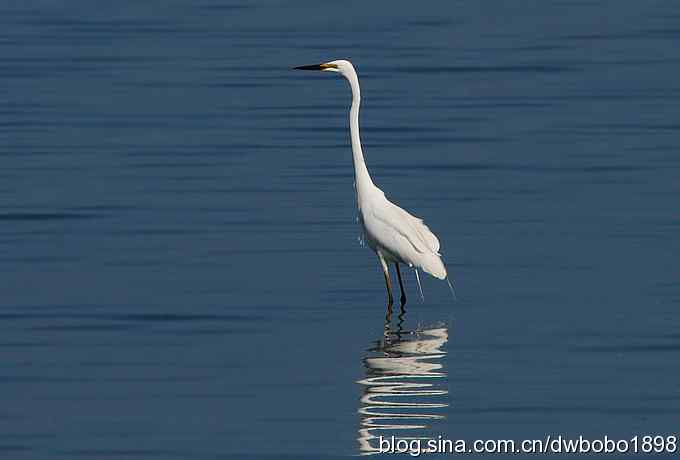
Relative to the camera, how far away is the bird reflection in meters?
9.32

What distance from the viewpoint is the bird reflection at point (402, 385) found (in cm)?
932

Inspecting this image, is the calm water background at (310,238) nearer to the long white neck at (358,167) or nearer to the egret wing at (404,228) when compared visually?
the egret wing at (404,228)

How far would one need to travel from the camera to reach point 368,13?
32812mm

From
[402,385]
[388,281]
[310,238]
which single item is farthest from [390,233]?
[402,385]

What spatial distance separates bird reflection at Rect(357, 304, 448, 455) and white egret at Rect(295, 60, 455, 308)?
60 cm

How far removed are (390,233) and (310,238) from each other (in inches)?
75.6

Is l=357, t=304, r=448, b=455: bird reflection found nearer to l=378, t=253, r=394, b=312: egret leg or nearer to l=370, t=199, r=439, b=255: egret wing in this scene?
l=378, t=253, r=394, b=312: egret leg

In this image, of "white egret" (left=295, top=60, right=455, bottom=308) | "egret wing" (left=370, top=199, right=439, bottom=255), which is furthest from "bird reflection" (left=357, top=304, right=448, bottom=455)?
"egret wing" (left=370, top=199, right=439, bottom=255)

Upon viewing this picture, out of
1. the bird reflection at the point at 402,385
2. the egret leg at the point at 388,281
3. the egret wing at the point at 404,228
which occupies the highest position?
the egret wing at the point at 404,228

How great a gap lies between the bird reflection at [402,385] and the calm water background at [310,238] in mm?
77

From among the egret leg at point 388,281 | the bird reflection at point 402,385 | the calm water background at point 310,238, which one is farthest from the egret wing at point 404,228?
the bird reflection at point 402,385

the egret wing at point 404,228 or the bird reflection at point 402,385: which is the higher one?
the egret wing at point 404,228

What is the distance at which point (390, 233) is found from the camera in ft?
41.5

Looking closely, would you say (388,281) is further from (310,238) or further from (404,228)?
(310,238)
